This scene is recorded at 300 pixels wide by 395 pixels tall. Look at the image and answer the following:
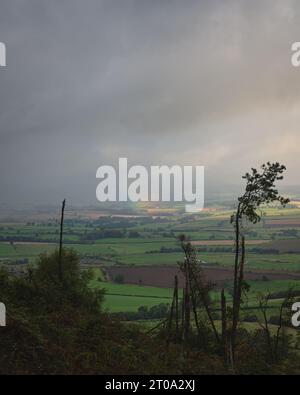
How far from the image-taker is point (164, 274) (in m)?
65.8

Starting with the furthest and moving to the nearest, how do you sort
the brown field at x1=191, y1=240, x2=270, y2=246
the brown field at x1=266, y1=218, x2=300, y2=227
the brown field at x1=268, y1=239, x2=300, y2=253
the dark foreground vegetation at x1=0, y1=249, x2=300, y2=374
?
1. the brown field at x1=266, y1=218, x2=300, y2=227
2. the brown field at x1=191, y1=240, x2=270, y2=246
3. the brown field at x1=268, y1=239, x2=300, y2=253
4. the dark foreground vegetation at x1=0, y1=249, x2=300, y2=374

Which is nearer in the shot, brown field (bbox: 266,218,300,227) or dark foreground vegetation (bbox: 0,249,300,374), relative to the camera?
dark foreground vegetation (bbox: 0,249,300,374)

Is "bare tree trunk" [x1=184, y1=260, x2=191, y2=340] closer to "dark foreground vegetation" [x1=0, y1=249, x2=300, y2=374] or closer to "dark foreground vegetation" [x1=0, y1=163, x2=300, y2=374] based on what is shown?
"dark foreground vegetation" [x1=0, y1=163, x2=300, y2=374]

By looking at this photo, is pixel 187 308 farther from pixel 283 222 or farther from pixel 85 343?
pixel 283 222

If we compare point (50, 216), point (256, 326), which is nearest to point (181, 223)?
point (50, 216)

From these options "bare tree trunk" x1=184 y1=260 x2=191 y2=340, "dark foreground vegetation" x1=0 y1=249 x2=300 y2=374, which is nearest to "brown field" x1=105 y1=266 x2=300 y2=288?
"dark foreground vegetation" x1=0 y1=249 x2=300 y2=374

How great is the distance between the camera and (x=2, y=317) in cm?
2064

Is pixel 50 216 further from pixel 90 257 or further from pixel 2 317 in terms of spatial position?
pixel 2 317

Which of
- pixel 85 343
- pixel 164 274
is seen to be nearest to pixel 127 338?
pixel 85 343

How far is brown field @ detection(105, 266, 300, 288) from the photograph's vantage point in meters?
60.0

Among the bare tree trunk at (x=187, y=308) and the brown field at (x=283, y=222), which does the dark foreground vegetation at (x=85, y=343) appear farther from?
the brown field at (x=283, y=222)

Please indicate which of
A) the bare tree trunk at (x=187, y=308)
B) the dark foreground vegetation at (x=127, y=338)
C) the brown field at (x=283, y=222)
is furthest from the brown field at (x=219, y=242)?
the bare tree trunk at (x=187, y=308)

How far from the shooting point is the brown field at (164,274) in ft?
197
